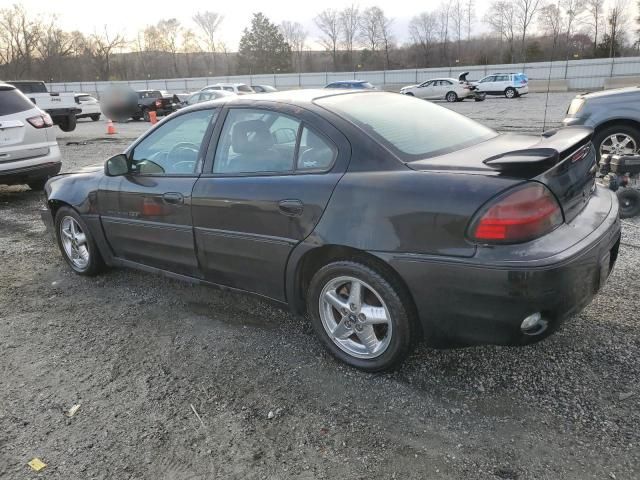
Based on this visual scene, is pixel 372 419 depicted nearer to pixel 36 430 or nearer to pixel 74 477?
pixel 74 477

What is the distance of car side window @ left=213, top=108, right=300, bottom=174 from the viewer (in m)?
3.15

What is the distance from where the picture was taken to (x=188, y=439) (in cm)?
252

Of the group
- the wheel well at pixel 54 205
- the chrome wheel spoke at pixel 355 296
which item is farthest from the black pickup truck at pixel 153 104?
the chrome wheel spoke at pixel 355 296

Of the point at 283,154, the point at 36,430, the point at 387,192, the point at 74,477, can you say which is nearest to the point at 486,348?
the point at 387,192

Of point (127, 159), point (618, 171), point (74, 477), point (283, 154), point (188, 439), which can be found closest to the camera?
point (74, 477)

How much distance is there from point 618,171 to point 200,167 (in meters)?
4.37

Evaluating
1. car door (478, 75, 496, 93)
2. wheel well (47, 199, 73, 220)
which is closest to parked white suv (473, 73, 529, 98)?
car door (478, 75, 496, 93)

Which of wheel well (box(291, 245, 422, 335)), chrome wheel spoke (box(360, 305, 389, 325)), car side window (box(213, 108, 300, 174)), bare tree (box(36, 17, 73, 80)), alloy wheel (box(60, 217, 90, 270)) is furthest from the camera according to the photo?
bare tree (box(36, 17, 73, 80))

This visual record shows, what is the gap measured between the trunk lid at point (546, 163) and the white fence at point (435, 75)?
30.0 m

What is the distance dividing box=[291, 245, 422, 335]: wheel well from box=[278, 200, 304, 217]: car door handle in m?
0.24

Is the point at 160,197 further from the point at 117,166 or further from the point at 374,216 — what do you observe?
the point at 374,216

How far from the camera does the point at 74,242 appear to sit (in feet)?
15.5

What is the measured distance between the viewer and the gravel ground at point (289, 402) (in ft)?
7.57

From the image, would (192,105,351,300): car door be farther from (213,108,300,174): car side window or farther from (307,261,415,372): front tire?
(307,261,415,372): front tire
